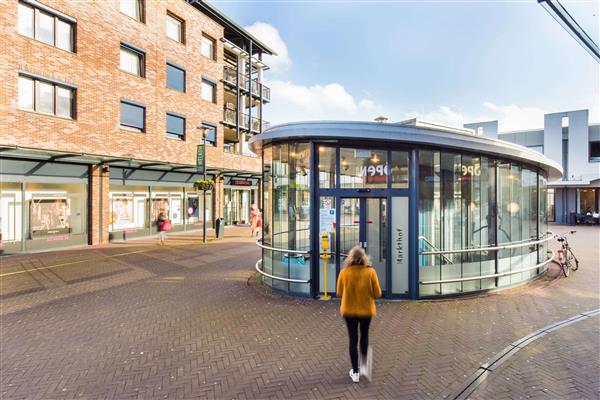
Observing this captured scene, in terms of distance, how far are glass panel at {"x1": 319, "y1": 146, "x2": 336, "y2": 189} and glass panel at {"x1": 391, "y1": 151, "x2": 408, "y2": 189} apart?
1318mm

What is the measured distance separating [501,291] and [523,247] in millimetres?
1831

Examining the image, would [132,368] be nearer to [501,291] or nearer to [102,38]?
[501,291]

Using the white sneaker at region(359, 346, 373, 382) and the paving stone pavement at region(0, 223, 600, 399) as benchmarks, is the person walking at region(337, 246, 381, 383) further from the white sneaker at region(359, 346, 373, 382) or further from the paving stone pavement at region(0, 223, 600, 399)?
the paving stone pavement at region(0, 223, 600, 399)

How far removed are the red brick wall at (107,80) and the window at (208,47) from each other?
1.57 feet

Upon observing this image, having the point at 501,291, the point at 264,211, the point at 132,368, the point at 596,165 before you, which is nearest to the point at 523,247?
the point at 501,291

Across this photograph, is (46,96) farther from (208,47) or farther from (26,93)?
(208,47)

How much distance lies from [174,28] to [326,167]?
62.5 ft

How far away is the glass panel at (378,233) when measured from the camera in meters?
6.98

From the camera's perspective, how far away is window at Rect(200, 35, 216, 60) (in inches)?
902

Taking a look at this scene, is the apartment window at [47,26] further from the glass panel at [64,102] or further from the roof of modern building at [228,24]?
the roof of modern building at [228,24]

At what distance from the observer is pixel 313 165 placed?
7039 mm

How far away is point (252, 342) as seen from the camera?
496cm

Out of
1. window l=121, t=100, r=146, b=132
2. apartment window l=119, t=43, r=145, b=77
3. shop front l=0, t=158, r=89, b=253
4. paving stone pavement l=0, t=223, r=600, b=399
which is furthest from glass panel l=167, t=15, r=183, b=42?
paving stone pavement l=0, t=223, r=600, b=399

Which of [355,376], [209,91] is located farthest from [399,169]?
[209,91]
